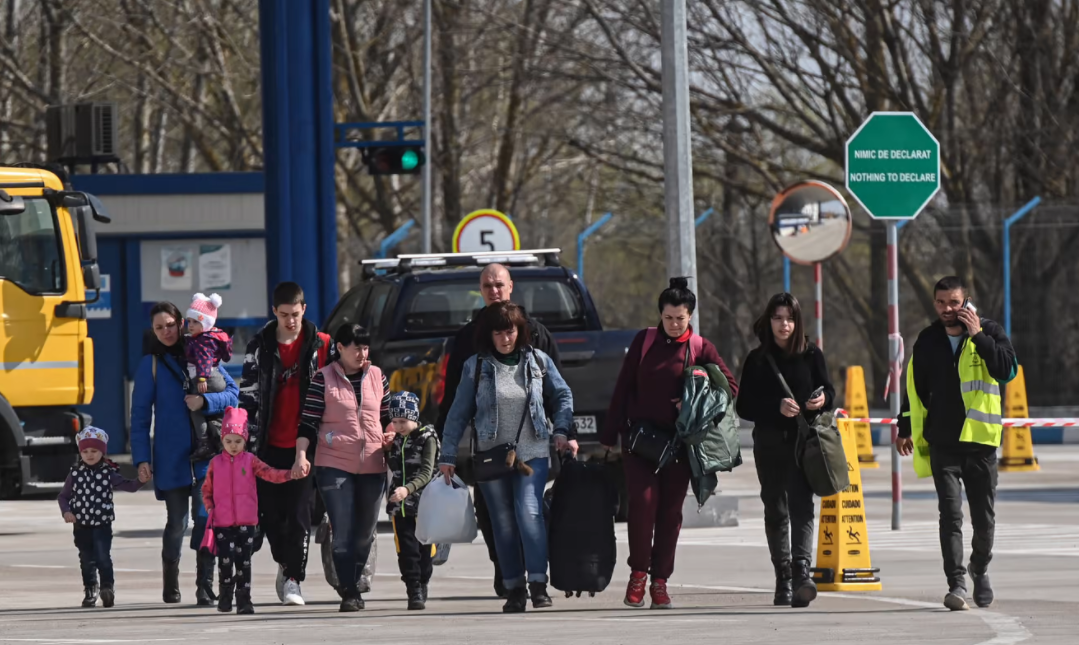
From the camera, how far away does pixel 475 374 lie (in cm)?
1030

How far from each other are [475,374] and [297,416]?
98 cm

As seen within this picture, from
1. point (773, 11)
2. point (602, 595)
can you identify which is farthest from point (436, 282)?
point (773, 11)

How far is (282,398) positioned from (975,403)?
3579mm

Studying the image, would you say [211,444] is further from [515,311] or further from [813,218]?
[813,218]

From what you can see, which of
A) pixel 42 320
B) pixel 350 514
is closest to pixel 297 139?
pixel 42 320

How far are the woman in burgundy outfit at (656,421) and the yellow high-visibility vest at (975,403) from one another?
3.70ft

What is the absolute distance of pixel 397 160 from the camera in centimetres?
2123

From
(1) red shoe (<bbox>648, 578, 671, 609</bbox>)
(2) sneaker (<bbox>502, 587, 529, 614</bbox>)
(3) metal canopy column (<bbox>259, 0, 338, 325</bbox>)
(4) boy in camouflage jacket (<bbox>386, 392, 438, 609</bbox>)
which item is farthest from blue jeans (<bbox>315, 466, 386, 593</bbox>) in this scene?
(3) metal canopy column (<bbox>259, 0, 338, 325</bbox>)

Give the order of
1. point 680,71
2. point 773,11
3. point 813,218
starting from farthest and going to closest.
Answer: point 773,11
point 813,218
point 680,71

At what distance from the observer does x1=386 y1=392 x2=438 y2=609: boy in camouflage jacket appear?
34.4 feet

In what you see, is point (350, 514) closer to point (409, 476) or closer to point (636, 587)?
point (409, 476)

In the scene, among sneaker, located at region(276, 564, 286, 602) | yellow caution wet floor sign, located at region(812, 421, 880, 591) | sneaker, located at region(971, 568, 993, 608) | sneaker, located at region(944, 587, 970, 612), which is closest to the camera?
sneaker, located at region(944, 587, 970, 612)

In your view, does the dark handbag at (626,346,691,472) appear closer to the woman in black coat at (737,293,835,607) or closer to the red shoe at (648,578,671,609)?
the woman in black coat at (737,293,835,607)

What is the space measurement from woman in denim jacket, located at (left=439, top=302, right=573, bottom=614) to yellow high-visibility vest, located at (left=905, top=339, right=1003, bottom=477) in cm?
187
